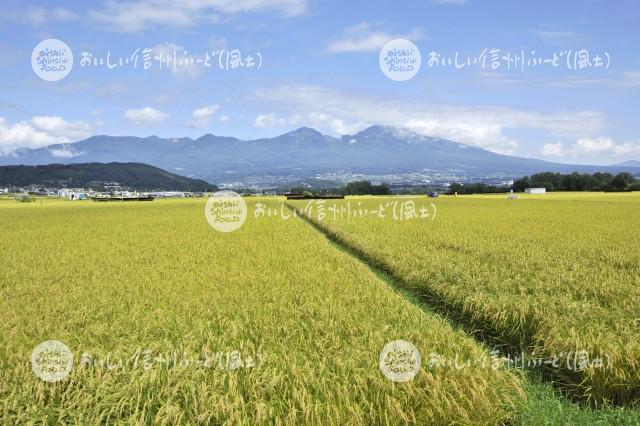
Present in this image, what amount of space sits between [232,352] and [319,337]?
1447mm

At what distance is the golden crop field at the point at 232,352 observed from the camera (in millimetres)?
5184

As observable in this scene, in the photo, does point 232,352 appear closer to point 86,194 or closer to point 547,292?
point 547,292

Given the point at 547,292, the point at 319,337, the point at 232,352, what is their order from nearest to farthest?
the point at 232,352 → the point at 319,337 → the point at 547,292

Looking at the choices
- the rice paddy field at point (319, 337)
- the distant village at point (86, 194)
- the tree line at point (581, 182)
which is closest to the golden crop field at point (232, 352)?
the rice paddy field at point (319, 337)

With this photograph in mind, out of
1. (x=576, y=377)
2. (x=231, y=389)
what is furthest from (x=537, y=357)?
(x=231, y=389)

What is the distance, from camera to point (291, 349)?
6.74 meters

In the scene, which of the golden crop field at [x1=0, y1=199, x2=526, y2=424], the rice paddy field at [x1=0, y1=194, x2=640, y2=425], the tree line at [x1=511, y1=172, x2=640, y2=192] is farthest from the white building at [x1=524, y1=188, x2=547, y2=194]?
the golden crop field at [x1=0, y1=199, x2=526, y2=424]

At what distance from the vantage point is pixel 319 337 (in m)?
7.30

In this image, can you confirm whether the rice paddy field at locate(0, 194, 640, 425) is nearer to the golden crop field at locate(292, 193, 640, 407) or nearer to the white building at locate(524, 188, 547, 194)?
the golden crop field at locate(292, 193, 640, 407)

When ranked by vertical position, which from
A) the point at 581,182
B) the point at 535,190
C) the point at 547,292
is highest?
the point at 581,182

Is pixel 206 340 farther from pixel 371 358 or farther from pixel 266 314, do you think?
pixel 371 358

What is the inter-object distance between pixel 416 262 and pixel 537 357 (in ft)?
23.9

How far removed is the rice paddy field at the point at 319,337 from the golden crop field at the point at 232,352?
30 mm

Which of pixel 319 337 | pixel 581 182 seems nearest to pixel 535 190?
pixel 581 182
